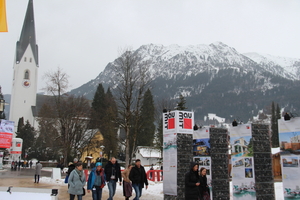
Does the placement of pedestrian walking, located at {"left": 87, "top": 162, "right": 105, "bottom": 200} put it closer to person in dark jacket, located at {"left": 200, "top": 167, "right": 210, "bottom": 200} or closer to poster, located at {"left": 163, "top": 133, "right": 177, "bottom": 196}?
poster, located at {"left": 163, "top": 133, "right": 177, "bottom": 196}

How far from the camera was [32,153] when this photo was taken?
6284 centimetres

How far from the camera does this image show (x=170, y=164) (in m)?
12.5

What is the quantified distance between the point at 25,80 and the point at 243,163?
84938mm

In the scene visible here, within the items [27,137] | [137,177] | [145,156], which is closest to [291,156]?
[137,177]

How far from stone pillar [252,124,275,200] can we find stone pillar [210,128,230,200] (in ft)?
5.04

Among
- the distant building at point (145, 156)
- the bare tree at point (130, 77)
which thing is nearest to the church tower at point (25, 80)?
the distant building at point (145, 156)

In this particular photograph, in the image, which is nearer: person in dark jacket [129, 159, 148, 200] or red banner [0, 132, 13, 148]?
person in dark jacket [129, 159, 148, 200]

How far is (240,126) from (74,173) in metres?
5.76

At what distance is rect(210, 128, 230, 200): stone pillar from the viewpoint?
11836 mm

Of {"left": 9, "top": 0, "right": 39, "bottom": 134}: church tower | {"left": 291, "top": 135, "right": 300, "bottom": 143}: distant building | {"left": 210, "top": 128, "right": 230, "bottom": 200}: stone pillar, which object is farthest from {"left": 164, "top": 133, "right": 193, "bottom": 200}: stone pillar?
{"left": 9, "top": 0, "right": 39, "bottom": 134}: church tower

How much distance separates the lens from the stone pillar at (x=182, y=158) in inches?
480

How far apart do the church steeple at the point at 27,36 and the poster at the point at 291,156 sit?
83.6 meters

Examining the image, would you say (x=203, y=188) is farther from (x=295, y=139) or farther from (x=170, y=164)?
(x=170, y=164)

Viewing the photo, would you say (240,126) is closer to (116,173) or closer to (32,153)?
(116,173)
